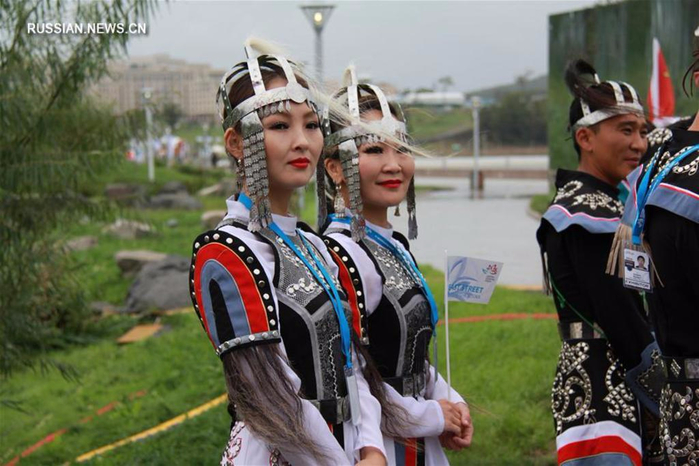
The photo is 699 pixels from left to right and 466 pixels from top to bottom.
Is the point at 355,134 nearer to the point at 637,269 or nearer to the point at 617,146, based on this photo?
the point at 637,269

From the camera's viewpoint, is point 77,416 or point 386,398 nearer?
point 386,398

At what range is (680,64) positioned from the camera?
34.7 ft

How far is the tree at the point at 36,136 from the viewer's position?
224 inches

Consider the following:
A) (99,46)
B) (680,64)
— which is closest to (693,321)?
(99,46)

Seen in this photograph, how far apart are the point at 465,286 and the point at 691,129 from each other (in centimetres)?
94

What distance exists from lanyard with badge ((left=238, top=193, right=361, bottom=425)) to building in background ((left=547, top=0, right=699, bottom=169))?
7.15 m

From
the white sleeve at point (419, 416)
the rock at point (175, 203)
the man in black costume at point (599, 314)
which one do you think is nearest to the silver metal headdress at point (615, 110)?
the man in black costume at point (599, 314)

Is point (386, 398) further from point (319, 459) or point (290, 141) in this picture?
point (290, 141)

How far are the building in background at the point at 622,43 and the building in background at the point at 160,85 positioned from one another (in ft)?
13.5

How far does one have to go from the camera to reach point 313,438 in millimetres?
2559

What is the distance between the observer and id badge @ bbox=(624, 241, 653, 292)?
2.96 meters

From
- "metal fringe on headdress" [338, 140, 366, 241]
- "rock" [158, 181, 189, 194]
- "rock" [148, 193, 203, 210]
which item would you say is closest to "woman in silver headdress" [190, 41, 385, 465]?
"metal fringe on headdress" [338, 140, 366, 241]

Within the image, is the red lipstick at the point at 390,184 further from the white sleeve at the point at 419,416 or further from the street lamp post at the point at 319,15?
the street lamp post at the point at 319,15

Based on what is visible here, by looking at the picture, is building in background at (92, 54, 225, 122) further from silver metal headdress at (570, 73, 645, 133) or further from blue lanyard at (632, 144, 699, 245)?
silver metal headdress at (570, 73, 645, 133)
